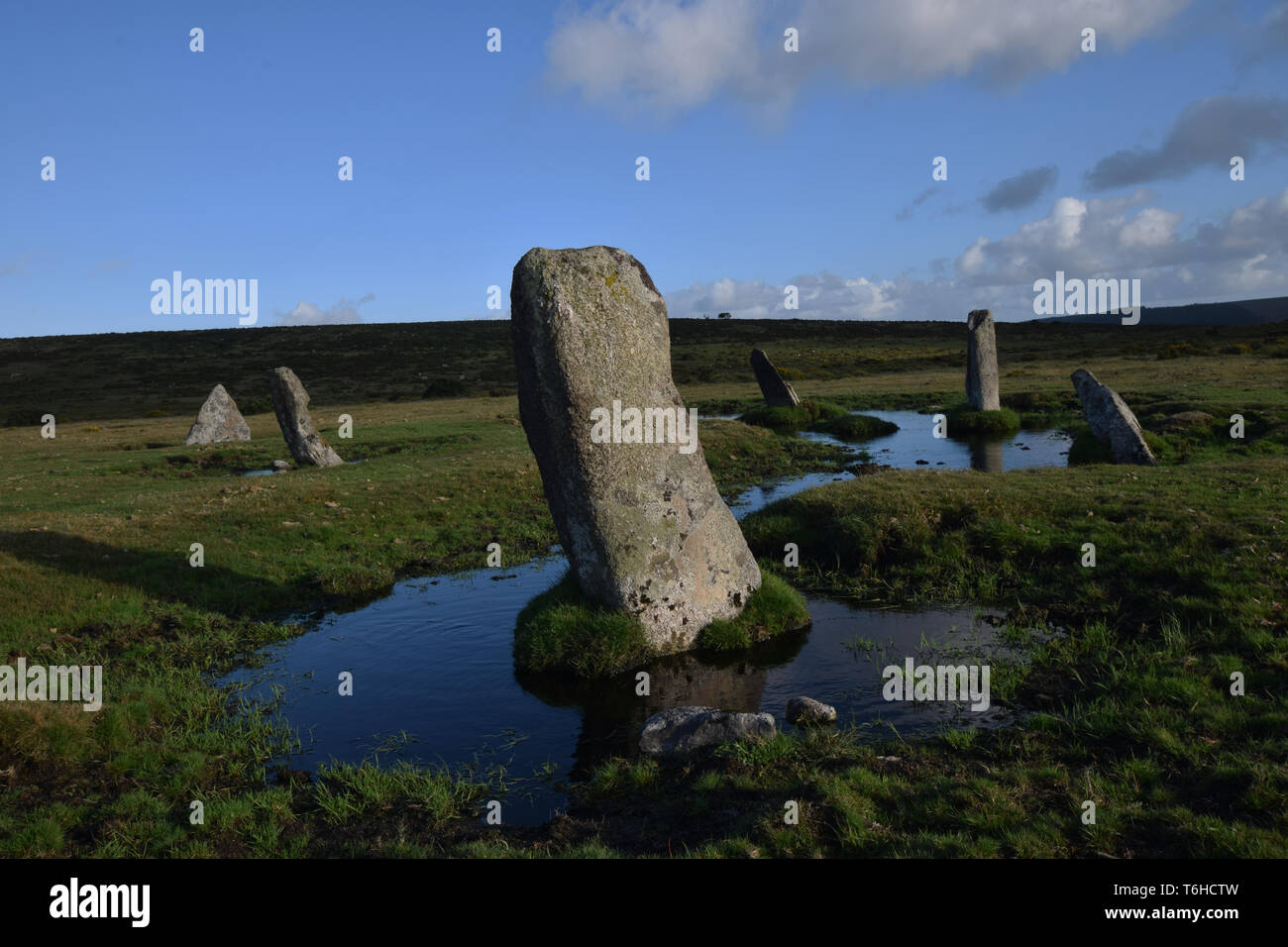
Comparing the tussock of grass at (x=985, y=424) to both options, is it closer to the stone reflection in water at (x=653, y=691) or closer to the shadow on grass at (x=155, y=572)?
the stone reflection in water at (x=653, y=691)

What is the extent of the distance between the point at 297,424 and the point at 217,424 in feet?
40.9

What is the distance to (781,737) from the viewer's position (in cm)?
950

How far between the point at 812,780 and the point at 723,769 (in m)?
1.07

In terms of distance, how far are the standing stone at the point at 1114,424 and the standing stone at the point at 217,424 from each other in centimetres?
3729

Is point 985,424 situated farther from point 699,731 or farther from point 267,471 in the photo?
point 699,731

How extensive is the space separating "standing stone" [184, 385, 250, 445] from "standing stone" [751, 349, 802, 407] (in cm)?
2711

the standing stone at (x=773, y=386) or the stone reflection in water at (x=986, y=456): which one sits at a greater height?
the standing stone at (x=773, y=386)

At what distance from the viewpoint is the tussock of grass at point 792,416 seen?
42.7 m

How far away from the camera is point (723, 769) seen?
29.6 ft

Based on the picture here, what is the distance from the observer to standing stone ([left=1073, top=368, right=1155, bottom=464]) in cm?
2447

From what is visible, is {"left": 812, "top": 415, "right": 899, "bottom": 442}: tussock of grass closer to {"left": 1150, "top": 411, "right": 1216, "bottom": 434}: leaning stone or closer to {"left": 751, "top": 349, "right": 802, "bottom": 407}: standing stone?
{"left": 751, "top": 349, "right": 802, "bottom": 407}: standing stone

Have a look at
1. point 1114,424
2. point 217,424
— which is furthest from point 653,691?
point 217,424

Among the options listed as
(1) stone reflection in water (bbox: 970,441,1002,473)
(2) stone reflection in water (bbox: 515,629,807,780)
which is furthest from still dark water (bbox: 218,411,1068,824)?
(1) stone reflection in water (bbox: 970,441,1002,473)

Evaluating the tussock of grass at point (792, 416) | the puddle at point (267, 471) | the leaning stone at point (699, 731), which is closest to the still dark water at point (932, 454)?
the tussock of grass at point (792, 416)
